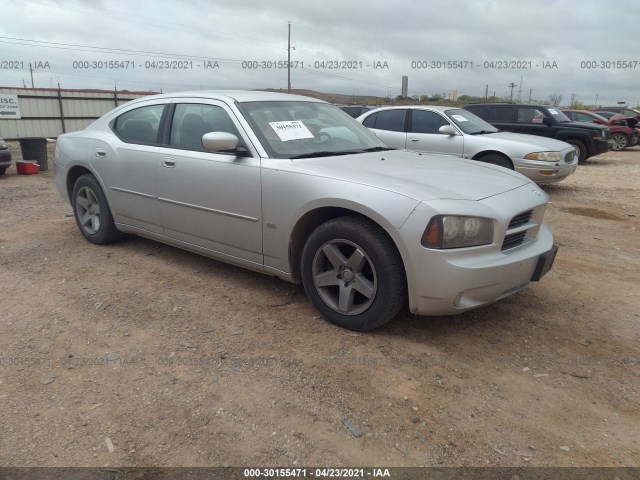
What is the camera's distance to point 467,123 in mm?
8500

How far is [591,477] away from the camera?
78.1 inches

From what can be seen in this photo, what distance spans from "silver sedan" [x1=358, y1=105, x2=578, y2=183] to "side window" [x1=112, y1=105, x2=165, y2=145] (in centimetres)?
493

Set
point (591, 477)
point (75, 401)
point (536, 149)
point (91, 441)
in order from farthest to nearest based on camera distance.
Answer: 1. point (536, 149)
2. point (75, 401)
3. point (91, 441)
4. point (591, 477)

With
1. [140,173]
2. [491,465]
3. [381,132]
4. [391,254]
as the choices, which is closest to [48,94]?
[381,132]

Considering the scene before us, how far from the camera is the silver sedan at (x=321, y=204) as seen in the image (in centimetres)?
280

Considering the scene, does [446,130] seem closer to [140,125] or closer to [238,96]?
[238,96]

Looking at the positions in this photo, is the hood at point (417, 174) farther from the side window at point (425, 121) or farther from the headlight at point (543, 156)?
the side window at point (425, 121)

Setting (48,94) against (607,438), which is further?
(48,94)

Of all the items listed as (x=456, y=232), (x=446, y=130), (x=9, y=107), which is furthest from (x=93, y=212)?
(x=9, y=107)

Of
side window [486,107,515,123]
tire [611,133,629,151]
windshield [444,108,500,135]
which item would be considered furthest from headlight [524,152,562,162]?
tire [611,133,629,151]

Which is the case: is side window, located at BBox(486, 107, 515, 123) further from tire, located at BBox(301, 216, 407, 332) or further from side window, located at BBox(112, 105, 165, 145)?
tire, located at BBox(301, 216, 407, 332)

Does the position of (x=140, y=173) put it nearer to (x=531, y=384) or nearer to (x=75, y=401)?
(x=75, y=401)

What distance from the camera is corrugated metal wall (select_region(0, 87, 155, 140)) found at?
1620 cm

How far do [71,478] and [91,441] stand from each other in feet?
0.72
